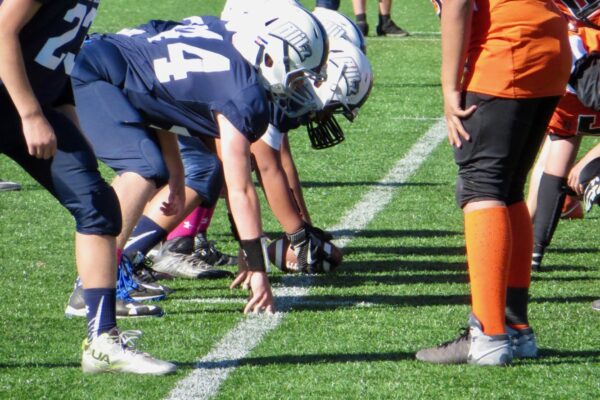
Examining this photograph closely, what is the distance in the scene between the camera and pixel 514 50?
4.20m

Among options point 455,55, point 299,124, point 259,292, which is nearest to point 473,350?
point 259,292

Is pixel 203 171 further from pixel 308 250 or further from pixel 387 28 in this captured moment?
pixel 387 28

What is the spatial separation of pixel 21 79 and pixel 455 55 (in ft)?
4.37

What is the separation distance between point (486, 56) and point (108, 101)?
1690mm

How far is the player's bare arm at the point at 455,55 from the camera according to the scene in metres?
4.09

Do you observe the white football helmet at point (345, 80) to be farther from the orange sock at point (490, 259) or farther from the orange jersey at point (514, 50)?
the orange sock at point (490, 259)

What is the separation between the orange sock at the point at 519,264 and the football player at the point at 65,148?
3.89ft

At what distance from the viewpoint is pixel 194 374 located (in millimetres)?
4277

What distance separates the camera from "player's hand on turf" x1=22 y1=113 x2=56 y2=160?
3918 mm

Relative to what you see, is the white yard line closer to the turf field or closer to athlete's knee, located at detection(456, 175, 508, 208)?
the turf field

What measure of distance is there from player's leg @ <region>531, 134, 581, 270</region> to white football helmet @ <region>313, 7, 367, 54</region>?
103cm

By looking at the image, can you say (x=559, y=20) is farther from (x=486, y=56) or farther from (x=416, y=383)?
(x=416, y=383)

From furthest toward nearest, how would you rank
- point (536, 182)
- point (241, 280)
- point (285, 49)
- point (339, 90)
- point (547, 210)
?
1. point (536, 182)
2. point (547, 210)
3. point (339, 90)
4. point (241, 280)
5. point (285, 49)

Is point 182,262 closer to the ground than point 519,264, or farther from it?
closer to the ground
